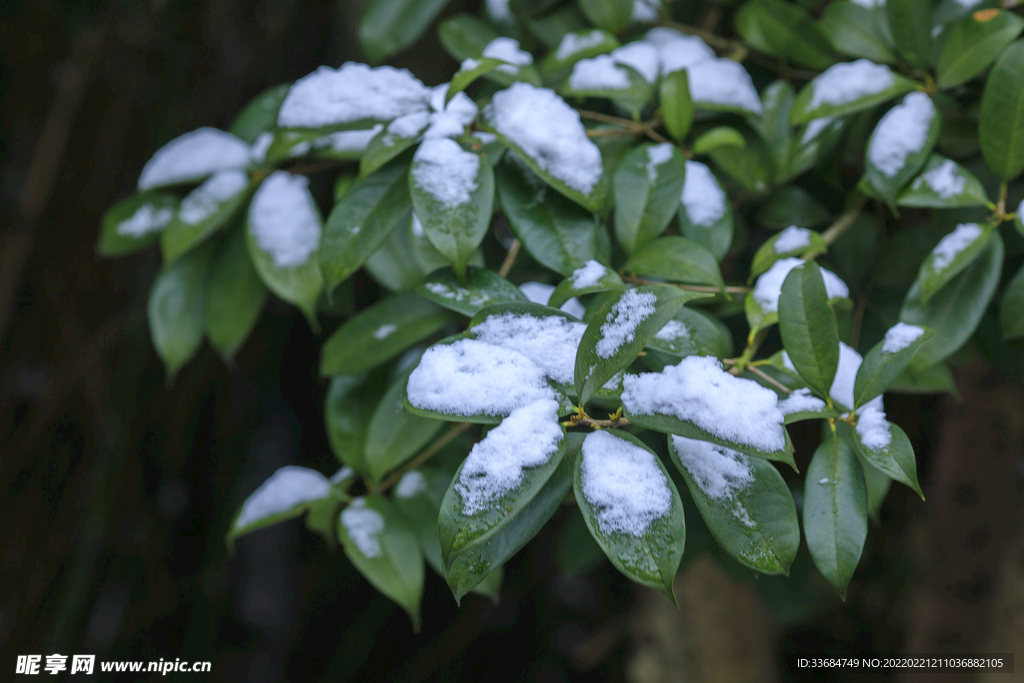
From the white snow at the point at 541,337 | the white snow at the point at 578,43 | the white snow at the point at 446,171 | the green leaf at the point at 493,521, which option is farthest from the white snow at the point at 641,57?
the green leaf at the point at 493,521

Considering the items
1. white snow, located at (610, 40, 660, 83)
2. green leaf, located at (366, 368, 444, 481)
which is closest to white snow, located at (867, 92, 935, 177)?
white snow, located at (610, 40, 660, 83)

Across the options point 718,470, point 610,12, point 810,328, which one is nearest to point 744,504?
point 718,470

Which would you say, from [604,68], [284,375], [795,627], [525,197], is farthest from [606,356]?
[795,627]

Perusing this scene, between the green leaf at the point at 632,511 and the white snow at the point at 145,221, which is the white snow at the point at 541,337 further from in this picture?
the white snow at the point at 145,221

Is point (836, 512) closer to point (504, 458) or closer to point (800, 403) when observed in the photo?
point (800, 403)

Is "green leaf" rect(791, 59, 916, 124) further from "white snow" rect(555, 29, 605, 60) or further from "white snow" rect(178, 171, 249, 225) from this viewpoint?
"white snow" rect(178, 171, 249, 225)

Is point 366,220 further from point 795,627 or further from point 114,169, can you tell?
point 795,627
